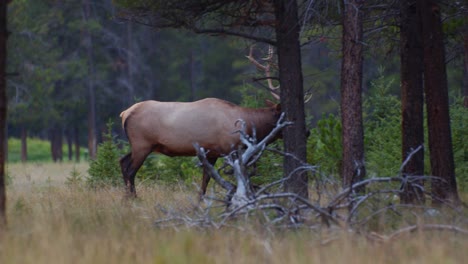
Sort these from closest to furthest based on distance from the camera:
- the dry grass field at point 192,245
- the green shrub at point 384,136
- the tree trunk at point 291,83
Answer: the dry grass field at point 192,245 < the tree trunk at point 291,83 < the green shrub at point 384,136

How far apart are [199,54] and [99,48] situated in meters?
9.25

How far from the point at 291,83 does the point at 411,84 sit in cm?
158

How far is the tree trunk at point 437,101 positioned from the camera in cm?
1038

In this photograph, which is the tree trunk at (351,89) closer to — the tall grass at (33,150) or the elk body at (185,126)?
the elk body at (185,126)

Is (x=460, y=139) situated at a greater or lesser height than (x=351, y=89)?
lesser

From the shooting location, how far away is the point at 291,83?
38.1 feet

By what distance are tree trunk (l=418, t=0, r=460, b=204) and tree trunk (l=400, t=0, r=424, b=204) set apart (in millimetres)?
559

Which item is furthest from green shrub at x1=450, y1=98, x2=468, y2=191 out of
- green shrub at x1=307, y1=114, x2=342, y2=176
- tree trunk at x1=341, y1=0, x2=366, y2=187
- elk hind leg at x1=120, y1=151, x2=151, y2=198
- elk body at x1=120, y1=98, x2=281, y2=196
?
elk hind leg at x1=120, y1=151, x2=151, y2=198

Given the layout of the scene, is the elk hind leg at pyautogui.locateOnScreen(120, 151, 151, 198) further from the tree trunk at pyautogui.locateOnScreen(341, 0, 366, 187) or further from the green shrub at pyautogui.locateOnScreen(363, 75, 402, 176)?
the tree trunk at pyautogui.locateOnScreen(341, 0, 366, 187)

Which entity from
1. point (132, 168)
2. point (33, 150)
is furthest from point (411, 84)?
point (33, 150)

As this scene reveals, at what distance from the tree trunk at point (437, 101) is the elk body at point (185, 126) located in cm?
346

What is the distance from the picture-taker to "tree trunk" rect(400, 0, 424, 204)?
11.2m

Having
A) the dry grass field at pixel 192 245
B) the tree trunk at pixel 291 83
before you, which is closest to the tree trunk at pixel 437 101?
the tree trunk at pixel 291 83

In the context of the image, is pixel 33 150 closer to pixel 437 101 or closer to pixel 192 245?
pixel 437 101
